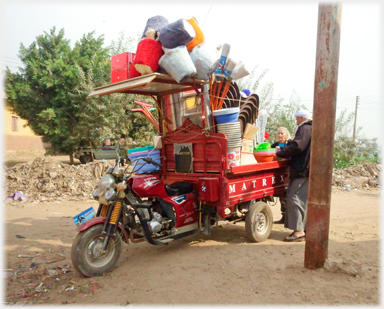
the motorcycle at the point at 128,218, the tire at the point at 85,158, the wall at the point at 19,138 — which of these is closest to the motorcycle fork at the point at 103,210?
the motorcycle at the point at 128,218

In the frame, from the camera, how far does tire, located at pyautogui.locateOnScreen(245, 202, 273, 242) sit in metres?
5.01

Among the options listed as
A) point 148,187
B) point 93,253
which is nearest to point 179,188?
point 148,187

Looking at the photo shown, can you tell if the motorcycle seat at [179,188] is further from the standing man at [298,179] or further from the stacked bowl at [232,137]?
the standing man at [298,179]

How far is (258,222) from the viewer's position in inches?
206

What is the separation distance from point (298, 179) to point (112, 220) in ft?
10.6

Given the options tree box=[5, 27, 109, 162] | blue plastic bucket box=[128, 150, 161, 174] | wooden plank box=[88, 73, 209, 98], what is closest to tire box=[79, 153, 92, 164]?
tree box=[5, 27, 109, 162]

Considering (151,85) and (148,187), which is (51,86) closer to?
(151,85)

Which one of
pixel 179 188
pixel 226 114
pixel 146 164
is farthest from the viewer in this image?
pixel 146 164

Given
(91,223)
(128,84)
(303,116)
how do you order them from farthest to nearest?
(303,116), (128,84), (91,223)

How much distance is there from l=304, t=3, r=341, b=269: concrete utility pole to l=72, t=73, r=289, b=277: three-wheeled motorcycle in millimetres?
1200

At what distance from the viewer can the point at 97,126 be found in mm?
13383

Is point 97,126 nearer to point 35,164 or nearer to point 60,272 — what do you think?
point 35,164

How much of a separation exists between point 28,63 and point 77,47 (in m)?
2.72

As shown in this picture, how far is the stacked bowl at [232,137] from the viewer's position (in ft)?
14.9
